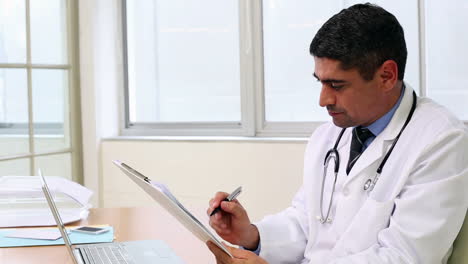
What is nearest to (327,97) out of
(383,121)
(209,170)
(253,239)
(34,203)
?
(383,121)

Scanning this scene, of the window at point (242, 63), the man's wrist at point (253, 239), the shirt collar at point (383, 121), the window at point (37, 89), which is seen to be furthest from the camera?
the window at point (37, 89)

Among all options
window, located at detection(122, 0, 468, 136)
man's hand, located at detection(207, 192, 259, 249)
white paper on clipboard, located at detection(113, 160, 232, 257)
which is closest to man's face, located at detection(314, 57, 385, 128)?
man's hand, located at detection(207, 192, 259, 249)

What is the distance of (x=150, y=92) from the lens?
4051mm

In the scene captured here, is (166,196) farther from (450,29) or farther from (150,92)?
(150,92)

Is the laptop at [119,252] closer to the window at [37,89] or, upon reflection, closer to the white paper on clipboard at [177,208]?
the white paper on clipboard at [177,208]

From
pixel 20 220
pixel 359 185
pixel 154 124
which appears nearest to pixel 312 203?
pixel 359 185

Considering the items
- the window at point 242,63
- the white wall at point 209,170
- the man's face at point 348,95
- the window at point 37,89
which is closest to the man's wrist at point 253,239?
the man's face at point 348,95

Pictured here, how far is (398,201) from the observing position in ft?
4.65

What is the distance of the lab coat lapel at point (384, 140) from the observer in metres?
1.55

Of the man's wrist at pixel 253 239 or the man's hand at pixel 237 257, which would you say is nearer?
the man's hand at pixel 237 257

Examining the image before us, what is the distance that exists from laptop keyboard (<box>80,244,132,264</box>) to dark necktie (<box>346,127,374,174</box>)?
64 cm

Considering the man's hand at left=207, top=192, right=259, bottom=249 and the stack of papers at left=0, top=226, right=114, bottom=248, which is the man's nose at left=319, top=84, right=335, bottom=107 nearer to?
the man's hand at left=207, top=192, right=259, bottom=249

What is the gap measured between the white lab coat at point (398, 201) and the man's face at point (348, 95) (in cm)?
Result: 6

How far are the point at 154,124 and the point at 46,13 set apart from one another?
3.08 feet
